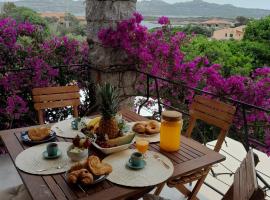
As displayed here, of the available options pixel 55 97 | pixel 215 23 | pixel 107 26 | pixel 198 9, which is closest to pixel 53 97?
pixel 55 97

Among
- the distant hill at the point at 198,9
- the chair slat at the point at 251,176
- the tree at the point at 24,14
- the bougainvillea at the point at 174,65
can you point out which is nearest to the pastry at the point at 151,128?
the chair slat at the point at 251,176

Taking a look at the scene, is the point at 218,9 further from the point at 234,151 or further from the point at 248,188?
the point at 248,188

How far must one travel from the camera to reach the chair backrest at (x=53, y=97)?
254 cm

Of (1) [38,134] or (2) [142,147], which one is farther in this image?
A: (1) [38,134]

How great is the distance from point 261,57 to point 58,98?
6.58 m

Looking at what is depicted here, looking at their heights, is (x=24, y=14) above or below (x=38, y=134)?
above

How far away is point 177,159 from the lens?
1659 millimetres

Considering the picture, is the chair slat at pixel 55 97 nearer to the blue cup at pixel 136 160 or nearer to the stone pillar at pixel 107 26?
the stone pillar at pixel 107 26

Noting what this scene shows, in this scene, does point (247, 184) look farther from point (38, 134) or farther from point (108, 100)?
point (38, 134)

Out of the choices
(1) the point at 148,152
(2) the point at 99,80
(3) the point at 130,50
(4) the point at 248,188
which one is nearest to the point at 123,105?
(2) the point at 99,80

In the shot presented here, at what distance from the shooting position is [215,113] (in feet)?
7.15

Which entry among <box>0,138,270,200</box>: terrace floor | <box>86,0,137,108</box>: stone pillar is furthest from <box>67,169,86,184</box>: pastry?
<box>86,0,137,108</box>: stone pillar

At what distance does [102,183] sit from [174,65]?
92.9 inches

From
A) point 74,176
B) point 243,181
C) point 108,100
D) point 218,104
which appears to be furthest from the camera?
point 218,104
